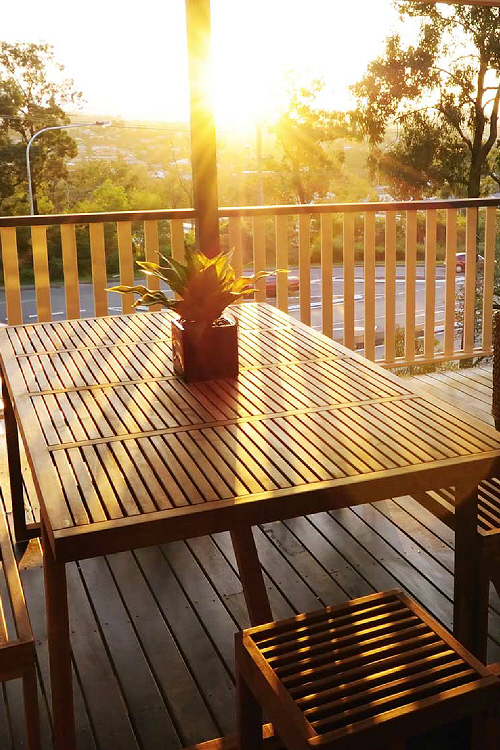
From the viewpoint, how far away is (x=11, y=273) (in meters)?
3.98

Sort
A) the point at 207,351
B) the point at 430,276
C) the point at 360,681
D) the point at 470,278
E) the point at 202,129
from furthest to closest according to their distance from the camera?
the point at 470,278
the point at 430,276
the point at 202,129
the point at 207,351
the point at 360,681

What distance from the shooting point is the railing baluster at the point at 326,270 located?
4.47 metres

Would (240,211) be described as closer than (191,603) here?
No

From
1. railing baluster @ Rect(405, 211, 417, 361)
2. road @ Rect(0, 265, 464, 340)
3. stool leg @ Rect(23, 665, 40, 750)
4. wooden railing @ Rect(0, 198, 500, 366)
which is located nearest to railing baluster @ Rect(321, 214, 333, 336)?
wooden railing @ Rect(0, 198, 500, 366)

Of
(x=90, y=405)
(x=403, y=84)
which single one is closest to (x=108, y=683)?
(x=90, y=405)

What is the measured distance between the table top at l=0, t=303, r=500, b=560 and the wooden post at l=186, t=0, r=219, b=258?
1678 mm

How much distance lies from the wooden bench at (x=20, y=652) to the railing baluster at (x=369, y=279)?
306cm

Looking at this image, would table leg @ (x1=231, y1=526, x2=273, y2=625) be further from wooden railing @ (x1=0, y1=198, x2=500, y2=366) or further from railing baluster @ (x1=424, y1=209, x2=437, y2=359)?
railing baluster @ (x1=424, y1=209, x2=437, y2=359)

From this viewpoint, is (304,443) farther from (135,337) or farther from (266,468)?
(135,337)

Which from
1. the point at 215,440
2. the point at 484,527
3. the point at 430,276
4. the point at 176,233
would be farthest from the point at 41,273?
the point at 484,527

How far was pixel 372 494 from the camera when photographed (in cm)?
146

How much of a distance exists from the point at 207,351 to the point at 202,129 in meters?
2.01

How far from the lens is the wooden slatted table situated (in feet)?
4.57

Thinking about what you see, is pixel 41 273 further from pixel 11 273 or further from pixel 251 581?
pixel 251 581
